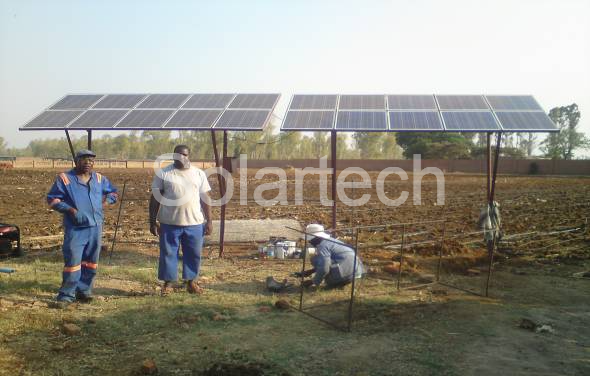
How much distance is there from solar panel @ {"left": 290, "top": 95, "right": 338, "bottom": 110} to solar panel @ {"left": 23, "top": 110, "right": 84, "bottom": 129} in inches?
182

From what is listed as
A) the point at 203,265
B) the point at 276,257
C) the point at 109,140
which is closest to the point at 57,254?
the point at 203,265

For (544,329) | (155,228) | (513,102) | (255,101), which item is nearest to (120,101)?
(255,101)

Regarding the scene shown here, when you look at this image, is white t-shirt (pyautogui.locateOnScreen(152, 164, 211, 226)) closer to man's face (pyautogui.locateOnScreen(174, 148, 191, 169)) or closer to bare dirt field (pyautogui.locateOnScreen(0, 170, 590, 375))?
man's face (pyautogui.locateOnScreen(174, 148, 191, 169))

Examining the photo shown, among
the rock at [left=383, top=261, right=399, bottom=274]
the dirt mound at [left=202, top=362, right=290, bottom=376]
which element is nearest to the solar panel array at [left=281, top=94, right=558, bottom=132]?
the rock at [left=383, top=261, right=399, bottom=274]

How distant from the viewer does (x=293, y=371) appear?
4.09m

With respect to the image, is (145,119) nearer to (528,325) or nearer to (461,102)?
(461,102)

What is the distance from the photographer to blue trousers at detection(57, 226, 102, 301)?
19.1ft

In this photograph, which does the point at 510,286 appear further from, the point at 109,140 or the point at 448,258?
the point at 109,140

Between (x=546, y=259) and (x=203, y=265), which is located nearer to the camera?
(x=203, y=265)

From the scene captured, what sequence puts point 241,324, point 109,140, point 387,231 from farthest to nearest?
1. point 109,140
2. point 387,231
3. point 241,324

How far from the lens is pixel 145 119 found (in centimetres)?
952

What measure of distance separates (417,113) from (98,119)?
6.55 meters

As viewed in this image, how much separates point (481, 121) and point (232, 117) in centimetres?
489

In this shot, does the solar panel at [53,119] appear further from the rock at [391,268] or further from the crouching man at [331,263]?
the rock at [391,268]
